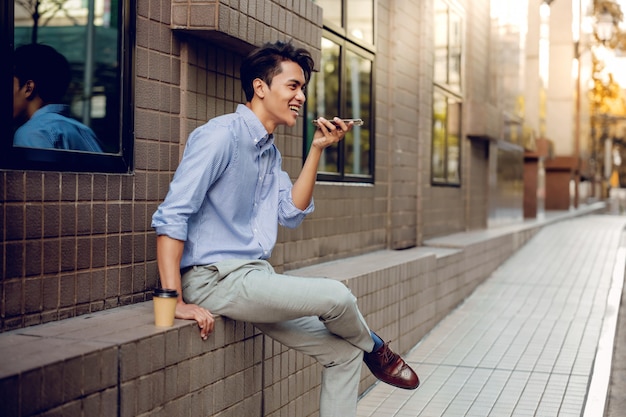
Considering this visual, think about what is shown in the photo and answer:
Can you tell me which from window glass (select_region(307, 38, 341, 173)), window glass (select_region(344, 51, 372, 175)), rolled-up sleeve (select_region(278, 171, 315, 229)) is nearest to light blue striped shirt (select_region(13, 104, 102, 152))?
rolled-up sleeve (select_region(278, 171, 315, 229))

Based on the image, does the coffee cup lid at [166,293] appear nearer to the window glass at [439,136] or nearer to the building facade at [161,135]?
the building facade at [161,135]

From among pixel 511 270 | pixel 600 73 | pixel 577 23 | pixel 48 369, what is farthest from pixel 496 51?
pixel 600 73

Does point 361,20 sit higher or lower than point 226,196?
higher

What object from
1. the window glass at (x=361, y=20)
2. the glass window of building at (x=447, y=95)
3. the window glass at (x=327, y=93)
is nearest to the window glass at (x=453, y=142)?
the glass window of building at (x=447, y=95)

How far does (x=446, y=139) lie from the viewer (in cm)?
1183

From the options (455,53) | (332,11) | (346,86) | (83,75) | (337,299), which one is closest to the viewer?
(337,299)

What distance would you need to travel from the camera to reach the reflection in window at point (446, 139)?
36.7 feet

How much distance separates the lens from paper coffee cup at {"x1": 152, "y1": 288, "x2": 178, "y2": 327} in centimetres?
365

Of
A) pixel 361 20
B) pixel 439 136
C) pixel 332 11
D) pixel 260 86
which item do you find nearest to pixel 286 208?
pixel 260 86

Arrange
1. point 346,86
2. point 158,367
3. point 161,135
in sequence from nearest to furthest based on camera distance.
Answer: point 158,367 → point 161,135 → point 346,86

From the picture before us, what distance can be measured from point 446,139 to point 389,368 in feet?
25.4

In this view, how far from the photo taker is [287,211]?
14.7 feet

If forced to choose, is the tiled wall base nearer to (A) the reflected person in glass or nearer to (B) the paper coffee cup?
(B) the paper coffee cup

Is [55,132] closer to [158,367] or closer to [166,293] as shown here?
[166,293]
